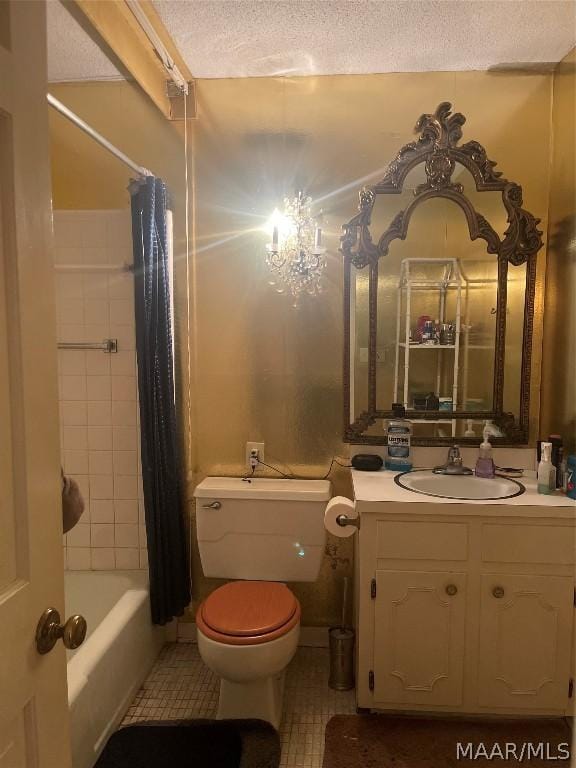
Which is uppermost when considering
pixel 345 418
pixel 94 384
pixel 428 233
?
pixel 428 233

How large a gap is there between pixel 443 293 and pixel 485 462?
2.28 ft

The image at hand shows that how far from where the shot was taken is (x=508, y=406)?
226 centimetres

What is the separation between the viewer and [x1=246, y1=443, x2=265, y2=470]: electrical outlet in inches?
93.3

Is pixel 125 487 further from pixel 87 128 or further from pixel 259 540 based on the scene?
pixel 87 128

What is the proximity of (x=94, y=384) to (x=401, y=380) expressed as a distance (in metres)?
1.32

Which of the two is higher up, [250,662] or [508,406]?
[508,406]

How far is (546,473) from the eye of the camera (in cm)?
189

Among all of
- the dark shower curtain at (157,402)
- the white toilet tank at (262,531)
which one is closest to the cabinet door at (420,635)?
the white toilet tank at (262,531)

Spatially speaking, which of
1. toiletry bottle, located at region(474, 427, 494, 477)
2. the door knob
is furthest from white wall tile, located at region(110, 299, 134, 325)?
the door knob

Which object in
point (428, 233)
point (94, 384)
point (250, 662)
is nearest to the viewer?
point (250, 662)

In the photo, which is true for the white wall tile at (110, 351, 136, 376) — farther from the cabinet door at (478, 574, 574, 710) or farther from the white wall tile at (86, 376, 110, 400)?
the cabinet door at (478, 574, 574, 710)

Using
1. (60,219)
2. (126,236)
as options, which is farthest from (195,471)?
(60,219)

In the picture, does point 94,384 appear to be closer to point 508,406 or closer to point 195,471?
point 195,471

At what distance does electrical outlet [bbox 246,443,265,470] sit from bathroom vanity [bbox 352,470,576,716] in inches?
24.7
